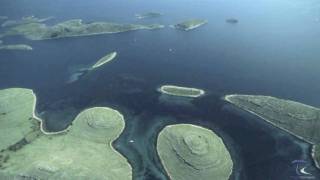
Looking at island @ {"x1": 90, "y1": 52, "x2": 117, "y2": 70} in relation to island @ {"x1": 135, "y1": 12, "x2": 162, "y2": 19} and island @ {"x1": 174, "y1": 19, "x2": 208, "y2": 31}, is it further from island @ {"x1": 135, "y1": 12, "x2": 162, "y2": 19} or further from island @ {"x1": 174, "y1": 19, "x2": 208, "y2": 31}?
island @ {"x1": 135, "y1": 12, "x2": 162, "y2": 19}

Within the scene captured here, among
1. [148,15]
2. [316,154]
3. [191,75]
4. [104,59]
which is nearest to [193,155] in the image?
[316,154]

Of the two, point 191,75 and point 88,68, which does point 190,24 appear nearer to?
point 191,75

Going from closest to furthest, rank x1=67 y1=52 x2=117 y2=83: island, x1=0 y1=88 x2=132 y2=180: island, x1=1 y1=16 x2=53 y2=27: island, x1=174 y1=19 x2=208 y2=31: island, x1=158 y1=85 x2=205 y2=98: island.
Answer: x1=0 y1=88 x2=132 y2=180: island
x1=158 y1=85 x2=205 y2=98: island
x1=67 y1=52 x2=117 y2=83: island
x1=174 y1=19 x2=208 y2=31: island
x1=1 y1=16 x2=53 y2=27: island

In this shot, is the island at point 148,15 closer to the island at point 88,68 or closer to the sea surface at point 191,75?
the sea surface at point 191,75

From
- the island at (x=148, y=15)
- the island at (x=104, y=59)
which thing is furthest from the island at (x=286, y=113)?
the island at (x=148, y=15)

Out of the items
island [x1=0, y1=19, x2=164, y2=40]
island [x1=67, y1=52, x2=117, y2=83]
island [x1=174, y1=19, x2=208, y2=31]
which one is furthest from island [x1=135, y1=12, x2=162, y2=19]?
island [x1=67, y1=52, x2=117, y2=83]
